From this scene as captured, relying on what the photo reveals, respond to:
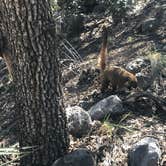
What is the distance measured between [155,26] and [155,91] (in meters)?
2.60

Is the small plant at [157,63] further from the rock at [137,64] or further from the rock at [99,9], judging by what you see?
the rock at [99,9]

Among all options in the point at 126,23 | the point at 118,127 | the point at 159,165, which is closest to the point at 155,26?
the point at 126,23

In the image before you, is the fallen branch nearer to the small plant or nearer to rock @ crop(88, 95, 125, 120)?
rock @ crop(88, 95, 125, 120)

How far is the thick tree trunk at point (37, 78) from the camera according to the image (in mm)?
4207

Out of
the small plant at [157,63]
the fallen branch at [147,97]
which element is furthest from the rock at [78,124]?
the small plant at [157,63]

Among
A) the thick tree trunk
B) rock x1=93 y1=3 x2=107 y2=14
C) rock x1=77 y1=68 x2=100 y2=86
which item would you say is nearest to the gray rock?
rock x1=77 y1=68 x2=100 y2=86

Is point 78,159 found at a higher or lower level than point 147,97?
lower

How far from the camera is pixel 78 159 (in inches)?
183

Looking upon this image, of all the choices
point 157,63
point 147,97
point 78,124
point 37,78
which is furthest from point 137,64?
Answer: point 37,78

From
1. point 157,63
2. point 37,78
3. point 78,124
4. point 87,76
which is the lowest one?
point 78,124

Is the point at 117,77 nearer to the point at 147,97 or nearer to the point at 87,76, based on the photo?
the point at 147,97

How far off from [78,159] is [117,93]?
1939mm

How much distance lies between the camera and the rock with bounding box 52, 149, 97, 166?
15.2ft

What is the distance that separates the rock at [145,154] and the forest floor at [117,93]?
119mm
